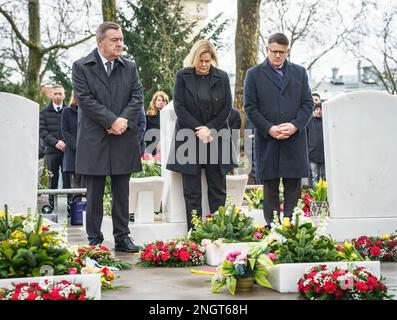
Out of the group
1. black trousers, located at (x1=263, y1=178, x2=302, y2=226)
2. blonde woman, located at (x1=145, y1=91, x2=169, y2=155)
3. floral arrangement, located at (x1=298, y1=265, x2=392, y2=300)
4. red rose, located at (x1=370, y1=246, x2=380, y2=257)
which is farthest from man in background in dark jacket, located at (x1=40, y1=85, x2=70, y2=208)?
floral arrangement, located at (x1=298, y1=265, x2=392, y2=300)

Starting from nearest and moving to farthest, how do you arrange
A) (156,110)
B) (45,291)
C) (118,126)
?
(45,291) < (118,126) < (156,110)

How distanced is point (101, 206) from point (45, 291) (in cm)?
370

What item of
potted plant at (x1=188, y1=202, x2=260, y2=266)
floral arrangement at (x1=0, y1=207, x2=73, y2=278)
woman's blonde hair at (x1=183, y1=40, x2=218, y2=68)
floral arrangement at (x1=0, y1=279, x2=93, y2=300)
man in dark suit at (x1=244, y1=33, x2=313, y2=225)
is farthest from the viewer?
woman's blonde hair at (x1=183, y1=40, x2=218, y2=68)

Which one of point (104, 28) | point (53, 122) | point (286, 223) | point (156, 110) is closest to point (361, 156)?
point (104, 28)

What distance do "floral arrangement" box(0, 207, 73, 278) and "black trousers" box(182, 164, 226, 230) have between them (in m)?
3.22

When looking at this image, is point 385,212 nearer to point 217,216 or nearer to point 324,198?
point 324,198

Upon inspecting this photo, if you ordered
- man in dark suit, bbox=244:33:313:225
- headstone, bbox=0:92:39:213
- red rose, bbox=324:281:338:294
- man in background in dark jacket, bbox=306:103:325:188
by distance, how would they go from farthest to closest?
1. man in background in dark jacket, bbox=306:103:325:188
2. man in dark suit, bbox=244:33:313:225
3. headstone, bbox=0:92:39:213
4. red rose, bbox=324:281:338:294

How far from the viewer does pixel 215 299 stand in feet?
18.5

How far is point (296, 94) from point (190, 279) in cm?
314

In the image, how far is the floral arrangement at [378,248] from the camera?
7.78 metres

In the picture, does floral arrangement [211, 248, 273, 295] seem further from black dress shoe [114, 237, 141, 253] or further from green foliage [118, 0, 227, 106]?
green foliage [118, 0, 227, 106]

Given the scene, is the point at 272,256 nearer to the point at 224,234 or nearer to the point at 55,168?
the point at 224,234

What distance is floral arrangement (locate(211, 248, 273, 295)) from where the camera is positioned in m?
5.97

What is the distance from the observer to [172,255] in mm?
7801
